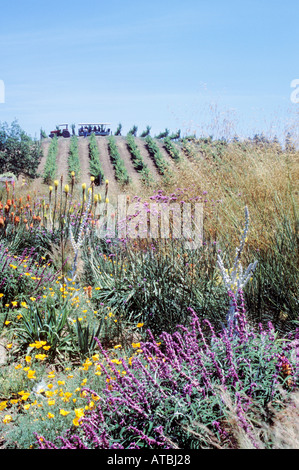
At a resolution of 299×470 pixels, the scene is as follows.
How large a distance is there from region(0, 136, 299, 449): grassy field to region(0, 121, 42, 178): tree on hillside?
41.0ft

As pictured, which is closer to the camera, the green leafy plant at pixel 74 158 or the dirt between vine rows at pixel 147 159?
the green leafy plant at pixel 74 158

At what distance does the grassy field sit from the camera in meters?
1.80

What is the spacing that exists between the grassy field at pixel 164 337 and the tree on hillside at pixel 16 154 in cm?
1249

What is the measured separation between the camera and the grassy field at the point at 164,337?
1804 mm

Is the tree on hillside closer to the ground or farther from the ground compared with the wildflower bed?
farther from the ground

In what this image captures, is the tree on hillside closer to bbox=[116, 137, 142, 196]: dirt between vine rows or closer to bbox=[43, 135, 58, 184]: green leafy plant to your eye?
bbox=[43, 135, 58, 184]: green leafy plant

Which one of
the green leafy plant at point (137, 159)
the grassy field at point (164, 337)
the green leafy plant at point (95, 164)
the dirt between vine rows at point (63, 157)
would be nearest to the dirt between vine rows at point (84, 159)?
the green leafy plant at point (95, 164)

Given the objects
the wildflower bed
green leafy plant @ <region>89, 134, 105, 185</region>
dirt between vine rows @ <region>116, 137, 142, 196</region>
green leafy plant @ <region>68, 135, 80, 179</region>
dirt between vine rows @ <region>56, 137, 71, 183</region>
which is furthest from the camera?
dirt between vine rows @ <region>56, 137, 71, 183</region>

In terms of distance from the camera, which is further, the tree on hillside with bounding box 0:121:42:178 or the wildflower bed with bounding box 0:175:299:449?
the tree on hillside with bounding box 0:121:42:178

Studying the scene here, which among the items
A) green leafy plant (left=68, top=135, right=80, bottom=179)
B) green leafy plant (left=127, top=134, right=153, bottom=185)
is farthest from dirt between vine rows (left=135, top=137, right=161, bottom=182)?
green leafy plant (left=68, top=135, right=80, bottom=179)

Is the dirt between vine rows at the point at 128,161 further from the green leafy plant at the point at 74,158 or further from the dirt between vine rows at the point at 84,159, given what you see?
the green leafy plant at the point at 74,158

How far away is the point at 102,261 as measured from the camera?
16.9 feet

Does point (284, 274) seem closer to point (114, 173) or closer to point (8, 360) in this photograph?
point (8, 360)
